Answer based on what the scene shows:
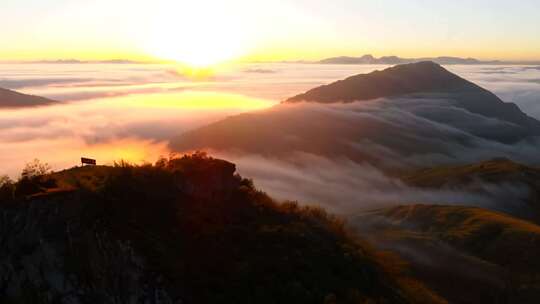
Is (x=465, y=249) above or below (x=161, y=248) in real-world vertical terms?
below

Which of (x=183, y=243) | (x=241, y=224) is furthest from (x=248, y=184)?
(x=183, y=243)

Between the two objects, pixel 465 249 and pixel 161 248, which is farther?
pixel 465 249

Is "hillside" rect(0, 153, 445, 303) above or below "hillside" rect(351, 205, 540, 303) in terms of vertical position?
above

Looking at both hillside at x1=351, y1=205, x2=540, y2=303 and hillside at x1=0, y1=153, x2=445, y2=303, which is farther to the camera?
hillside at x1=351, y1=205, x2=540, y2=303

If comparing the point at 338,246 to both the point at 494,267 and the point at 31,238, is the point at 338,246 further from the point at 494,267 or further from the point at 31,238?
the point at 494,267

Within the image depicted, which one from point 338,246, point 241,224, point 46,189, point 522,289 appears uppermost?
point 46,189
